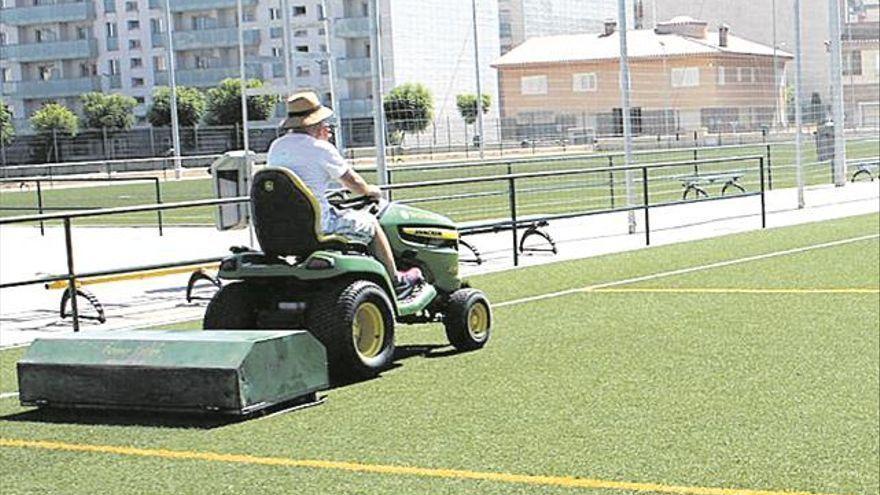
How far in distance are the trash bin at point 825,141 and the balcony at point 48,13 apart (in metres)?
21.5

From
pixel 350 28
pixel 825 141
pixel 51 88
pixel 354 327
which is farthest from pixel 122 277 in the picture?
pixel 825 141

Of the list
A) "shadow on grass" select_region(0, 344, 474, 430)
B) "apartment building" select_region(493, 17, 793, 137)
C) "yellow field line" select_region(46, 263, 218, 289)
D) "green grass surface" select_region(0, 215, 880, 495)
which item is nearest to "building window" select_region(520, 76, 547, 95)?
"apartment building" select_region(493, 17, 793, 137)

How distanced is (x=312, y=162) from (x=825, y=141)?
28.5 m

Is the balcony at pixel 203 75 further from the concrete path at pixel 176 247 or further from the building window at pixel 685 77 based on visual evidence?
the building window at pixel 685 77

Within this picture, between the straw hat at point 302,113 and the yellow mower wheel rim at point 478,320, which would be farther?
the yellow mower wheel rim at point 478,320

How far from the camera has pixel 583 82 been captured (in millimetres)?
29859

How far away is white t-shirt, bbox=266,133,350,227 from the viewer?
1003 centimetres

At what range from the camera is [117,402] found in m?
8.88

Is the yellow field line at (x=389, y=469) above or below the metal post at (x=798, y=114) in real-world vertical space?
below

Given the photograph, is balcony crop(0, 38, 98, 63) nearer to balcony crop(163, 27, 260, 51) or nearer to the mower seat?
balcony crop(163, 27, 260, 51)

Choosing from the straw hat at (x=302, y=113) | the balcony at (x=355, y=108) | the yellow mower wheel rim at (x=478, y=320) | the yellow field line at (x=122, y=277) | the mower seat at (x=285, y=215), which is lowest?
the yellow mower wheel rim at (x=478, y=320)

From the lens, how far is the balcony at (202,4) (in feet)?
64.6

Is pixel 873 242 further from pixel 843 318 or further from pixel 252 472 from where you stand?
pixel 252 472

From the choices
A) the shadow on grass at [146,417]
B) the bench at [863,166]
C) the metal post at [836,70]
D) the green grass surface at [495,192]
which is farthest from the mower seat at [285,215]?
the bench at [863,166]
